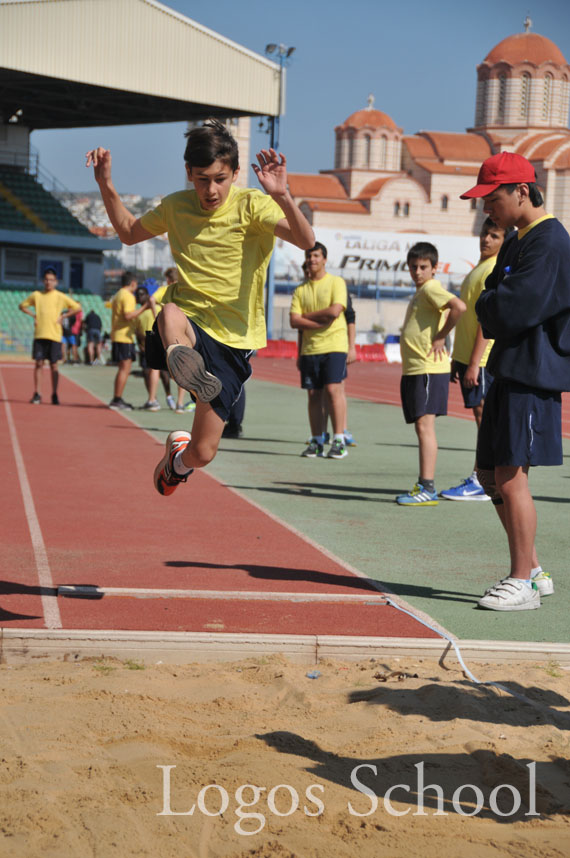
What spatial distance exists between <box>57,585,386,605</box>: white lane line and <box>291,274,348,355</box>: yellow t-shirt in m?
6.43

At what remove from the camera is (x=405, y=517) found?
842cm

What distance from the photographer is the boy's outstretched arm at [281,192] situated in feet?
16.6

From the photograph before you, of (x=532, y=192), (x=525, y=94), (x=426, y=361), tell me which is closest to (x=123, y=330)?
(x=426, y=361)

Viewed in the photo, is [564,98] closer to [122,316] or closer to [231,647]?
[122,316]

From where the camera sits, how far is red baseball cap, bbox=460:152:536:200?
5160mm

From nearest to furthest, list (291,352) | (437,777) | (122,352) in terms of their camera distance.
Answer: (437,777) → (122,352) → (291,352)

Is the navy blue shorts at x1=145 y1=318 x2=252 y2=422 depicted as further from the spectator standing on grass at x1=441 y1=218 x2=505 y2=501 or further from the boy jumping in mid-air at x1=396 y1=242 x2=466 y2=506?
the boy jumping in mid-air at x1=396 y1=242 x2=466 y2=506

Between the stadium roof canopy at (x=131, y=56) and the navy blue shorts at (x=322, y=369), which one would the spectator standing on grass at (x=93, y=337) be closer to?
the stadium roof canopy at (x=131, y=56)

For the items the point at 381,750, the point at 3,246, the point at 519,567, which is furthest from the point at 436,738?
the point at 3,246

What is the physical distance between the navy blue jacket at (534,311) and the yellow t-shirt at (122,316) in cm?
1275

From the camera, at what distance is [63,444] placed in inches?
509

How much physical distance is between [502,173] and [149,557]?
308 centimetres

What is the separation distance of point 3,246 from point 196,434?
42.1 metres

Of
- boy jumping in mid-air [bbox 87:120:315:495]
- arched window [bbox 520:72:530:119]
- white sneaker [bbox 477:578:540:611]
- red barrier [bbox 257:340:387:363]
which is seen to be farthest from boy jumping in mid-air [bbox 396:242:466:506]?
arched window [bbox 520:72:530:119]
